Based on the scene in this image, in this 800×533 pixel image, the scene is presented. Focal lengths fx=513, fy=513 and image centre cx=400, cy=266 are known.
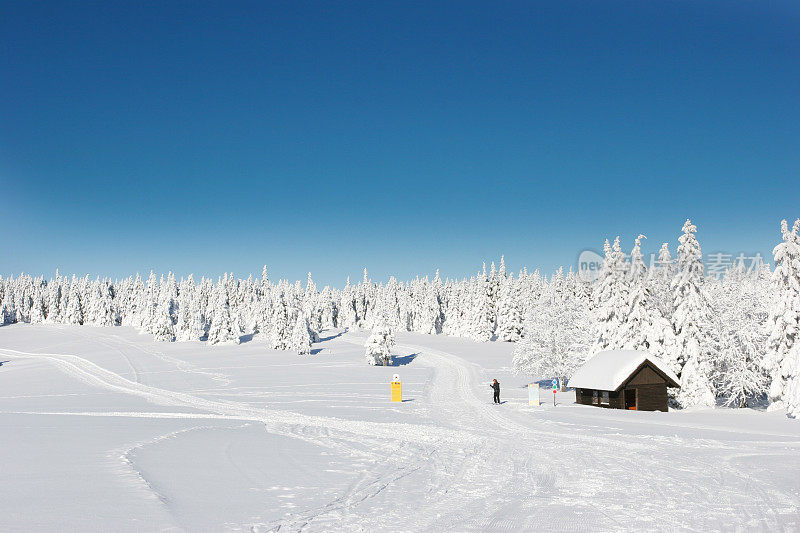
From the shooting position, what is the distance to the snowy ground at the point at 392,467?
31.3ft

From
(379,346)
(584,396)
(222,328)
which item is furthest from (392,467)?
(222,328)

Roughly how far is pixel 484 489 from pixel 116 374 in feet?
188

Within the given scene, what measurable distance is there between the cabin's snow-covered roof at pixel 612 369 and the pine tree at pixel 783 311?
5846mm

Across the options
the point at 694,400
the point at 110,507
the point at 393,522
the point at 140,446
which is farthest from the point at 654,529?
the point at 694,400

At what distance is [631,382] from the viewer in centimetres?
3491

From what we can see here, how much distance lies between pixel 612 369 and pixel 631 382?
144 centimetres

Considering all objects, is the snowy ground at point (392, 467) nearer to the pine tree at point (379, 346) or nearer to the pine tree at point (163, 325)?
the pine tree at point (379, 346)

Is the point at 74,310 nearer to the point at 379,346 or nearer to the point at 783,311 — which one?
the point at 379,346

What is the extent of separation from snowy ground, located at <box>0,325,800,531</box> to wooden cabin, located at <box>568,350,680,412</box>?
2.59 m

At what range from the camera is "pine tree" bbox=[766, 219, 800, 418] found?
33.2m

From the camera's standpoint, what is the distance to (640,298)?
40.5m

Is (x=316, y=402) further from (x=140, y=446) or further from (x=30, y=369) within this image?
(x=30, y=369)

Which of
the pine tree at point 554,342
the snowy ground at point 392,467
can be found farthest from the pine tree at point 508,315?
the snowy ground at point 392,467

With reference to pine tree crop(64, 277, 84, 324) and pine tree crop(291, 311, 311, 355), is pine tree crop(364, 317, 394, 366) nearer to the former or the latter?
pine tree crop(291, 311, 311, 355)
